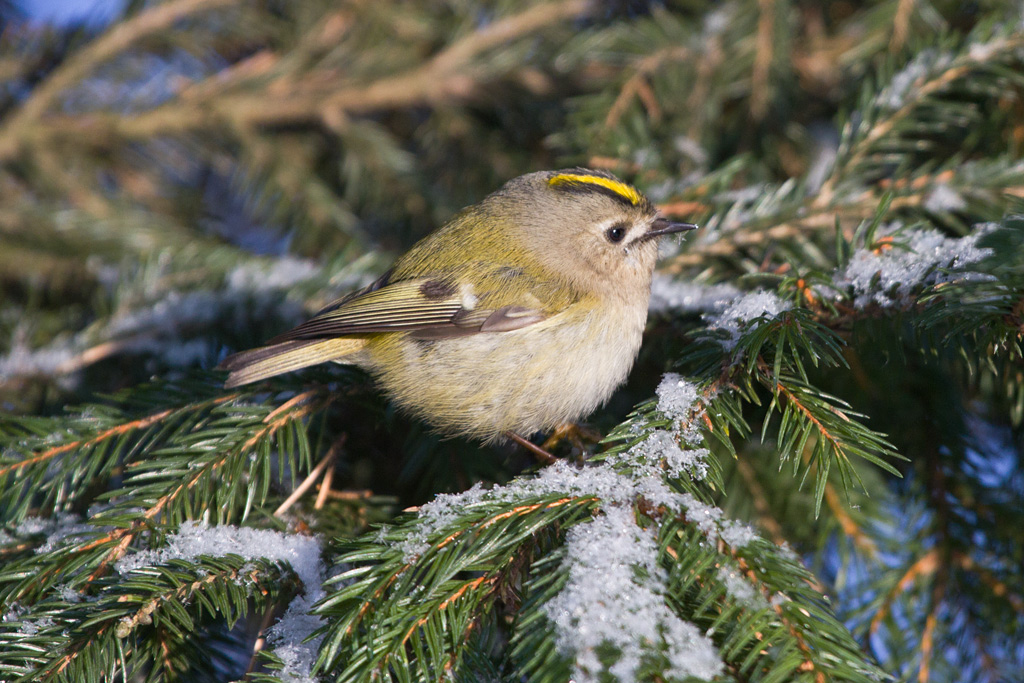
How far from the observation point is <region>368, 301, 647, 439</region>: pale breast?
1.65m

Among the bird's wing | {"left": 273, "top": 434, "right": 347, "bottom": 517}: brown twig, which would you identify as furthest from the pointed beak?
{"left": 273, "top": 434, "right": 347, "bottom": 517}: brown twig

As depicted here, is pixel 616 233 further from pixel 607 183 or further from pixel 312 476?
pixel 312 476

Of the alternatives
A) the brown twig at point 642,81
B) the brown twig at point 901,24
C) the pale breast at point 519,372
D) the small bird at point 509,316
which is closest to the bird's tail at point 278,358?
the small bird at point 509,316

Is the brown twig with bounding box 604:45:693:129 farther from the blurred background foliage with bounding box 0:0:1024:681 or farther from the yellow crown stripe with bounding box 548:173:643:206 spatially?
the yellow crown stripe with bounding box 548:173:643:206

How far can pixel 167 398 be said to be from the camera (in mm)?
1620

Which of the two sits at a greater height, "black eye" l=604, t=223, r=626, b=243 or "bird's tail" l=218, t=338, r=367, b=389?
"black eye" l=604, t=223, r=626, b=243

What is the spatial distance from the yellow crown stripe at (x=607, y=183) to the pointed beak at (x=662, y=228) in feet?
0.27

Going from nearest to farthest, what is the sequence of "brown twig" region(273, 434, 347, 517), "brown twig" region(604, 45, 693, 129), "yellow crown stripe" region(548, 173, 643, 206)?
"brown twig" region(273, 434, 347, 517) < "yellow crown stripe" region(548, 173, 643, 206) < "brown twig" region(604, 45, 693, 129)

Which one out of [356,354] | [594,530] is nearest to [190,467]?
[356,354]

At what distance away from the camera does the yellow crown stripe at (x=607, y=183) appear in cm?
192

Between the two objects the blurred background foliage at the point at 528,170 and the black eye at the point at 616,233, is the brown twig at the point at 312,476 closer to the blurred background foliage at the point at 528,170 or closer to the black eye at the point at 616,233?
the blurred background foliage at the point at 528,170

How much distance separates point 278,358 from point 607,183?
1.00 m

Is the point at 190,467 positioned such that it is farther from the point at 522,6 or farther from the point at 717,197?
the point at 522,6

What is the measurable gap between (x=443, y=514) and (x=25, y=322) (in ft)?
Result: 5.33
